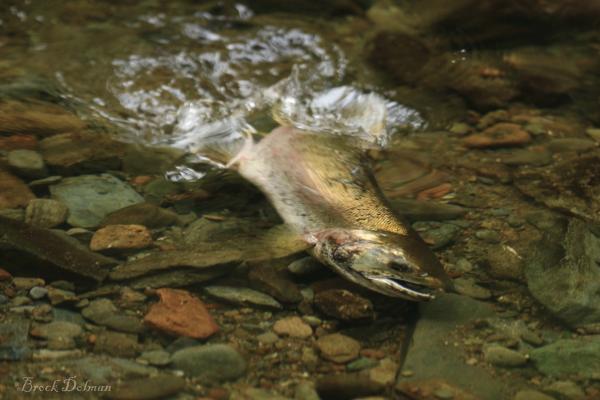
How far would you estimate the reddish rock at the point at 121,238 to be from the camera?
3.84 m

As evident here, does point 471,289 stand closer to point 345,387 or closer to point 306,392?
point 345,387

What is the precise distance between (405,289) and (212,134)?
2427mm

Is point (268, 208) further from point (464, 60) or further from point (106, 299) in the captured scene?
point (464, 60)

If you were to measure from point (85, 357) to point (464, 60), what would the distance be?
4796mm

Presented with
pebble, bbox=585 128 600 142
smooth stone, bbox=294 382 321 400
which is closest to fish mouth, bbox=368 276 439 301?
smooth stone, bbox=294 382 321 400

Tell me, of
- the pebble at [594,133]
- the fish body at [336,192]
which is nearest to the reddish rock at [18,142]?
the fish body at [336,192]

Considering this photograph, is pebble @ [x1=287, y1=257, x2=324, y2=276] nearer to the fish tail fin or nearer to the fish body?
the fish body

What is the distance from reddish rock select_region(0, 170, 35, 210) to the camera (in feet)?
13.3

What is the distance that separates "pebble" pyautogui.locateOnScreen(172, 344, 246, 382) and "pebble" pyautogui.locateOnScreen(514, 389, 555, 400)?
1.18 m

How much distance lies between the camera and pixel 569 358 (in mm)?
A: 3115

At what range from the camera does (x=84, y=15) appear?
23.3ft

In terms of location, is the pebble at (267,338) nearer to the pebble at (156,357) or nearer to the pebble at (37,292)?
the pebble at (156,357)

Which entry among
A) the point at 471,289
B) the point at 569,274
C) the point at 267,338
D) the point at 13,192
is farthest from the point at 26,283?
the point at 569,274

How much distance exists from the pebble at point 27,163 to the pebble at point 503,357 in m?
2.89
